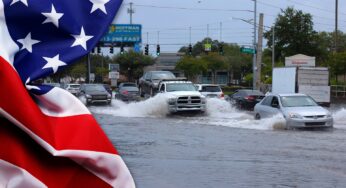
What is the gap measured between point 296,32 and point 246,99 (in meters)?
33.0

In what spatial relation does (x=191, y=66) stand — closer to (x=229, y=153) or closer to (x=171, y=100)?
(x=171, y=100)

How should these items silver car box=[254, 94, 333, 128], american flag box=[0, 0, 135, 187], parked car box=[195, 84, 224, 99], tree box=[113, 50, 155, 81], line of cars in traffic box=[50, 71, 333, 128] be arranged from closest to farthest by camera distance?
1. american flag box=[0, 0, 135, 187]
2. silver car box=[254, 94, 333, 128]
3. line of cars in traffic box=[50, 71, 333, 128]
4. parked car box=[195, 84, 224, 99]
5. tree box=[113, 50, 155, 81]

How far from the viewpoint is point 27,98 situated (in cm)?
187

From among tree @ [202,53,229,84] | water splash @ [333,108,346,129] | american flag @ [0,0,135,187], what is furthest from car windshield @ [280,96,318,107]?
tree @ [202,53,229,84]

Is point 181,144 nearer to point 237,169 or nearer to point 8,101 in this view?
point 237,169

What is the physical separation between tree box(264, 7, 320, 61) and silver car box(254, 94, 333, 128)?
149 ft

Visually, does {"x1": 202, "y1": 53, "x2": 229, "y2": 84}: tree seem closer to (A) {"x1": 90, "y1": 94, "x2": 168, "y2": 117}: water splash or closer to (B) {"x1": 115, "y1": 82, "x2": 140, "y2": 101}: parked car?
(B) {"x1": 115, "y1": 82, "x2": 140, "y2": 101}: parked car

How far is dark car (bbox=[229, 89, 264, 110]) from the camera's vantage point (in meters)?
36.2

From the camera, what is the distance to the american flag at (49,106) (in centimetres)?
187

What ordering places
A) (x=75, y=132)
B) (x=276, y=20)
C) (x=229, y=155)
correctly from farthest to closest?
(x=276, y=20) < (x=229, y=155) < (x=75, y=132)

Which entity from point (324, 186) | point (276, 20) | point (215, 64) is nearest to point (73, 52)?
point (324, 186)

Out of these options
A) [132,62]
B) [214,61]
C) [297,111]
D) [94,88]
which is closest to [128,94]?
[94,88]

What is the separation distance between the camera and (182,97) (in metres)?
27.8

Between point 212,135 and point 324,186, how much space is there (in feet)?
30.4
